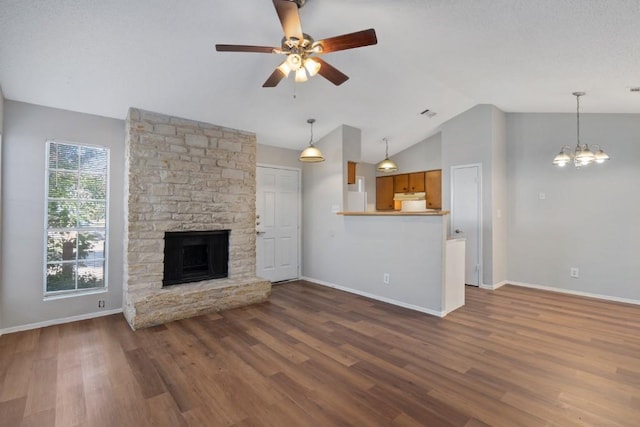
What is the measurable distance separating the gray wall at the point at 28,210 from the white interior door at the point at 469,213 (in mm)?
5593

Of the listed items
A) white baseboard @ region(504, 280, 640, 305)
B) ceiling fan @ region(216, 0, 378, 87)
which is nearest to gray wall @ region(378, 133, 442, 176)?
white baseboard @ region(504, 280, 640, 305)

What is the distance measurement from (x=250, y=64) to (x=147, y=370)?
3.02m

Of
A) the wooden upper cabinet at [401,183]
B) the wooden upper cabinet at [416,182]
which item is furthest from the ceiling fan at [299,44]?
the wooden upper cabinet at [401,183]

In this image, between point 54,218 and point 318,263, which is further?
point 318,263

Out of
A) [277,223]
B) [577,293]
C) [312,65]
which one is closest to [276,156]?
[277,223]

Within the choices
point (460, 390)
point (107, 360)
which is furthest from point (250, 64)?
point (460, 390)

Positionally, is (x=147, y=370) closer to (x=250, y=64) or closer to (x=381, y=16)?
(x=250, y=64)

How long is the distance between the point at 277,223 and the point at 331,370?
341 cm

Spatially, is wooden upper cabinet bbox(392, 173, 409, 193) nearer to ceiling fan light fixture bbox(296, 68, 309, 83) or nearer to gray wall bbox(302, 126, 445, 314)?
gray wall bbox(302, 126, 445, 314)

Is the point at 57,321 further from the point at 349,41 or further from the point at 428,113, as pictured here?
the point at 428,113

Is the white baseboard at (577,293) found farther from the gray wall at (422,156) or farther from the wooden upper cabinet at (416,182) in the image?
the gray wall at (422,156)

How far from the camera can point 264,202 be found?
544 cm

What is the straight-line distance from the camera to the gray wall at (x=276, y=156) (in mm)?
5392

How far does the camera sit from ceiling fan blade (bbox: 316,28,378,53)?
6.86ft
